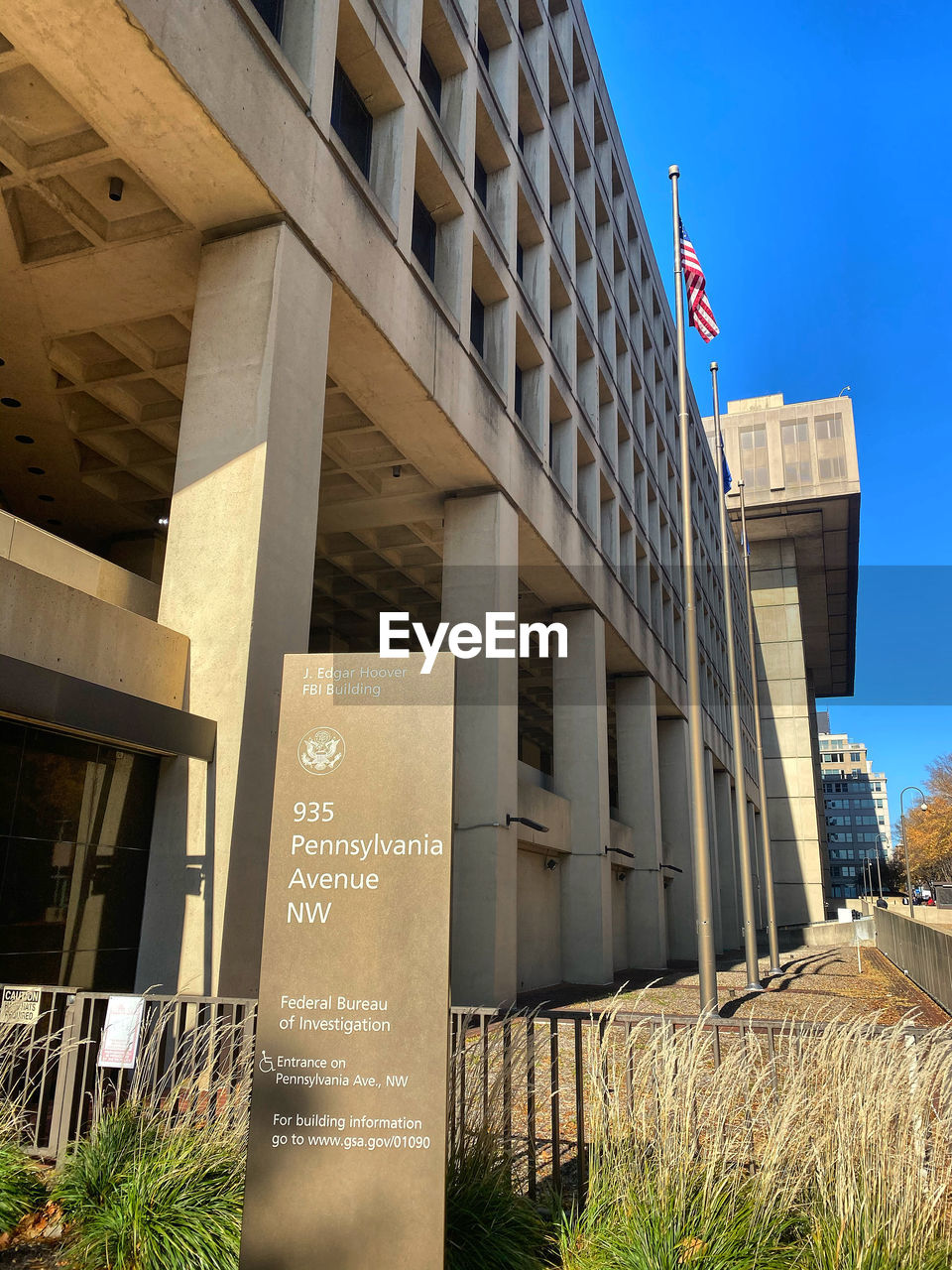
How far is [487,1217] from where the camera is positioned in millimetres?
5438

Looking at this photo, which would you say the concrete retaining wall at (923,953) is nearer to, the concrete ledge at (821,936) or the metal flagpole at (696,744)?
the metal flagpole at (696,744)

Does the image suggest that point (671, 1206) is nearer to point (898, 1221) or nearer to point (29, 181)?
point (898, 1221)

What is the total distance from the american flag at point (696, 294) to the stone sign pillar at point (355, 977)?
51.7 feet

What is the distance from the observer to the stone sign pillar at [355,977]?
16.1 ft

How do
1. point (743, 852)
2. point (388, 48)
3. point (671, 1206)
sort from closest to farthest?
1. point (671, 1206)
2. point (388, 48)
3. point (743, 852)

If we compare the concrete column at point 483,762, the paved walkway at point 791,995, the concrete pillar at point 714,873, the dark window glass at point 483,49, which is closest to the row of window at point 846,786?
the concrete pillar at point 714,873

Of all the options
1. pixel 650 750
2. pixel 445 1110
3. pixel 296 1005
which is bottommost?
pixel 445 1110

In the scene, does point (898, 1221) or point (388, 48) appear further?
point (388, 48)

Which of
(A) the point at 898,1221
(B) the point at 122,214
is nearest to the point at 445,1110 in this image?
(A) the point at 898,1221

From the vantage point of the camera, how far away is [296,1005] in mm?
5211

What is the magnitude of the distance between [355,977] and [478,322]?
691 inches

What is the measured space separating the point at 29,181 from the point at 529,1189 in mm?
13028

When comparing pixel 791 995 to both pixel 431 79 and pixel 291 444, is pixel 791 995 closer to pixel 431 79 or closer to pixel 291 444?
pixel 291 444

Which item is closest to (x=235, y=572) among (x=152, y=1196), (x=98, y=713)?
(x=98, y=713)
